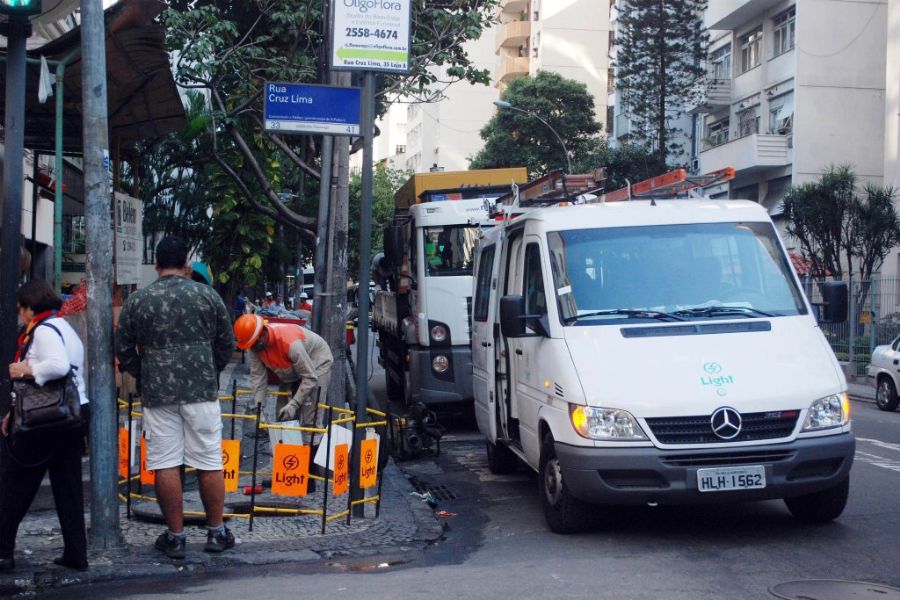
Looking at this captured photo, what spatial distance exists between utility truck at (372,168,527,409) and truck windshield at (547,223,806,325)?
5.34 metres

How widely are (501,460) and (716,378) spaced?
12.7 feet

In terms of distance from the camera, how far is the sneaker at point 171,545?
6.66 meters

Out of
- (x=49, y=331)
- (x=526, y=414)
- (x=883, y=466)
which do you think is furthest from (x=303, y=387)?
(x=883, y=466)

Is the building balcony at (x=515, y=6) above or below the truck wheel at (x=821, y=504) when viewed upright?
above

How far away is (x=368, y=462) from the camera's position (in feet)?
26.6

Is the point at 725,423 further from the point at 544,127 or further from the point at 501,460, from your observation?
the point at 544,127

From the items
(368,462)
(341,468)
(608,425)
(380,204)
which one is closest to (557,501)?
(608,425)

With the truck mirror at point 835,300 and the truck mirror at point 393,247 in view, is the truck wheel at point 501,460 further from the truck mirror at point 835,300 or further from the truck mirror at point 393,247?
the truck mirror at point 393,247

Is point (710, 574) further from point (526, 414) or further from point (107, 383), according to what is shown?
point (107, 383)

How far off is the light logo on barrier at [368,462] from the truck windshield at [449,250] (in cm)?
638

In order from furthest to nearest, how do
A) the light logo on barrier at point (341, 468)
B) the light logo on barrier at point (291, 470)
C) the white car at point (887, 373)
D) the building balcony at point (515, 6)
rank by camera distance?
the building balcony at point (515, 6), the white car at point (887, 373), the light logo on barrier at point (341, 468), the light logo on barrier at point (291, 470)

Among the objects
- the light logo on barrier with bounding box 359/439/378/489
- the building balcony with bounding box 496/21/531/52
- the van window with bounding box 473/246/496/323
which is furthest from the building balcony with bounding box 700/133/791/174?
the building balcony with bounding box 496/21/531/52

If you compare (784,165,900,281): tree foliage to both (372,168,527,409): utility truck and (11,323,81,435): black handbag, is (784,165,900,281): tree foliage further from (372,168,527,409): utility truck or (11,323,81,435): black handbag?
(11,323,81,435): black handbag

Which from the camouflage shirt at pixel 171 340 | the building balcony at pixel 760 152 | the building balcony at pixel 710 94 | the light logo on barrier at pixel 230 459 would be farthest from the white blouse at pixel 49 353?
the building balcony at pixel 710 94
